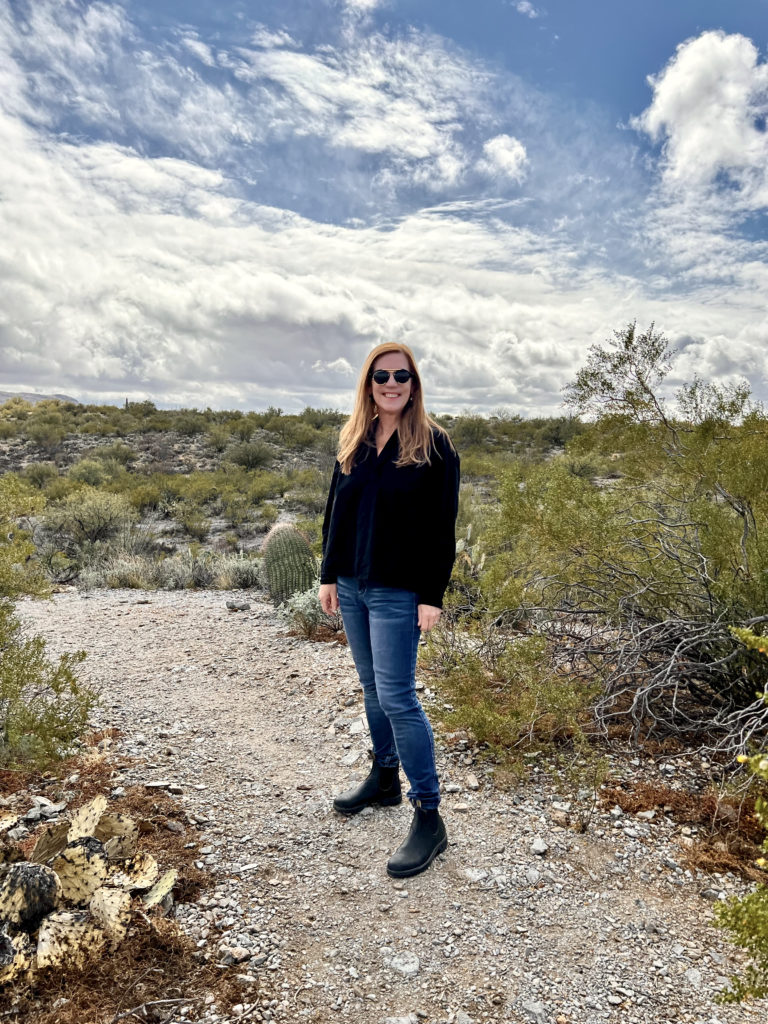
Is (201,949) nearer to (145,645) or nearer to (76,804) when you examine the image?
(76,804)

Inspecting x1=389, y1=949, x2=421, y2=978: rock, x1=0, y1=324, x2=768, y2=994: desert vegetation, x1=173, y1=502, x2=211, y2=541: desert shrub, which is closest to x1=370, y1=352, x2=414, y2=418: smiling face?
x1=0, y1=324, x2=768, y2=994: desert vegetation

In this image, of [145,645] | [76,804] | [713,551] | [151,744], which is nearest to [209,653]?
[145,645]

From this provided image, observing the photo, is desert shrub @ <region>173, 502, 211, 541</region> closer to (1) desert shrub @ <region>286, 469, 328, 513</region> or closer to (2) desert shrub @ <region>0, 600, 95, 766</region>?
(1) desert shrub @ <region>286, 469, 328, 513</region>

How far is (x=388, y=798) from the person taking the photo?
3.56 m

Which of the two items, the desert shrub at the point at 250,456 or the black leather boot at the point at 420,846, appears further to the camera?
the desert shrub at the point at 250,456

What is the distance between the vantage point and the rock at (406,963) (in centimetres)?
250

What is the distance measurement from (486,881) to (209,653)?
4.02 metres

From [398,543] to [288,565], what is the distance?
5.24 metres

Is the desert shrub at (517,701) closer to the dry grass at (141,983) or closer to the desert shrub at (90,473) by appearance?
the dry grass at (141,983)

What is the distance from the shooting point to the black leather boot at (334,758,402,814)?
3.52 m

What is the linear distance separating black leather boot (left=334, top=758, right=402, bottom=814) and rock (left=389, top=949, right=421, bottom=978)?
968 mm

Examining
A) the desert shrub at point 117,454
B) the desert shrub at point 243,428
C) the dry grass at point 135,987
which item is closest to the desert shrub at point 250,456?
the desert shrub at point 117,454

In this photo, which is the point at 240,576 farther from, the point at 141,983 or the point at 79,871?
the point at 141,983

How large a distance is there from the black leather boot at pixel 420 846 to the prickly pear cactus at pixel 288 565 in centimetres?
481
